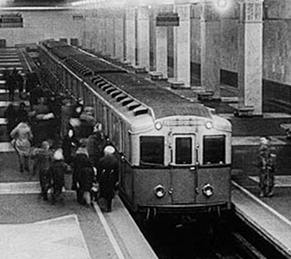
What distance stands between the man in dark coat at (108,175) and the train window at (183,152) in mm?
1294

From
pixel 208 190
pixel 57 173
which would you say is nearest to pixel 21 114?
pixel 57 173

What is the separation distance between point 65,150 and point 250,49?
1371cm

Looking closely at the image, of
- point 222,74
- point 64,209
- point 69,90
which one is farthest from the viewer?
point 222,74

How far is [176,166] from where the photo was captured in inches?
591

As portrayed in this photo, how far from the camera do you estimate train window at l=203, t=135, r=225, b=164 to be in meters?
15.2

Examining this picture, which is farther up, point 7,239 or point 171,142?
point 171,142

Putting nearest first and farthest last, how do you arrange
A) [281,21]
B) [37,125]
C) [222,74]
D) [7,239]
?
[7,239]
[37,125]
[281,21]
[222,74]

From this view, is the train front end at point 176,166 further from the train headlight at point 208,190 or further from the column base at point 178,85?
the column base at point 178,85

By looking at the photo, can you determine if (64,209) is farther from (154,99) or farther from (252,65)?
(252,65)

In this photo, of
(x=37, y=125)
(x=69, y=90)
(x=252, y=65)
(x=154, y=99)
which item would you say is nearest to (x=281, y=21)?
(x=252, y=65)

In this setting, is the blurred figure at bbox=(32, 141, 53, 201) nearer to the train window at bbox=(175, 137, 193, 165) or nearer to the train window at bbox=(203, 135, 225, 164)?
the train window at bbox=(175, 137, 193, 165)

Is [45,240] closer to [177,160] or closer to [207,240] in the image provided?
[177,160]

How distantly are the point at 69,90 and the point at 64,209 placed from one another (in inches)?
522

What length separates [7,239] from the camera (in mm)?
14031
